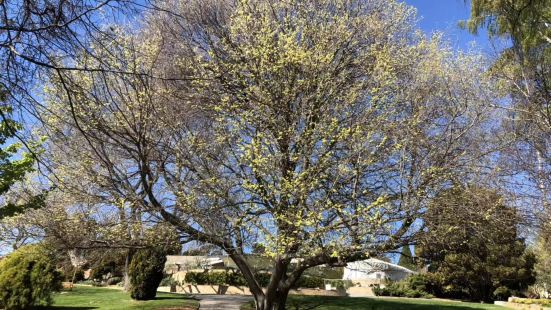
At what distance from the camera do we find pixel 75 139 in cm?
1034

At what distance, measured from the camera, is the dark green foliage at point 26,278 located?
12750 mm

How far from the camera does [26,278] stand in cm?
1299

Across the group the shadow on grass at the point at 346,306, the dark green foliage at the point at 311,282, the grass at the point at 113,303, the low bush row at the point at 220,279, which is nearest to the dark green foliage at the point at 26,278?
the grass at the point at 113,303

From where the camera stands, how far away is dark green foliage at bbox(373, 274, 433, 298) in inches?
993

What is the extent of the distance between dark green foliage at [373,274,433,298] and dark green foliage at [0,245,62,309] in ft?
57.7

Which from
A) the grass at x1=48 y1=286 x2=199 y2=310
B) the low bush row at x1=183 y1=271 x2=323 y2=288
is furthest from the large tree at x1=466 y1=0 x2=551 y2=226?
the low bush row at x1=183 y1=271 x2=323 y2=288

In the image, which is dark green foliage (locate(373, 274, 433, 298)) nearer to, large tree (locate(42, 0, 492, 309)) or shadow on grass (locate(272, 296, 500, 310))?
shadow on grass (locate(272, 296, 500, 310))

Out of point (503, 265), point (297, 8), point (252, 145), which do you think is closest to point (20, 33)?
point (252, 145)

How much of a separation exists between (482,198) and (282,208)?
430 cm

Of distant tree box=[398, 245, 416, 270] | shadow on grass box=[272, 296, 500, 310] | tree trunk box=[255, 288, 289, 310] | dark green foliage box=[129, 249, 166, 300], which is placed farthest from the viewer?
dark green foliage box=[129, 249, 166, 300]

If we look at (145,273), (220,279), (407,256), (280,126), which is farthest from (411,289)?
(280,126)

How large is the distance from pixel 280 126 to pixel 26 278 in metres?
8.17

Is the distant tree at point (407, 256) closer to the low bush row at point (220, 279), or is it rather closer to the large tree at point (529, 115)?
the large tree at point (529, 115)

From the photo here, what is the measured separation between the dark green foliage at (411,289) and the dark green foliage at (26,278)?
57.7 ft
